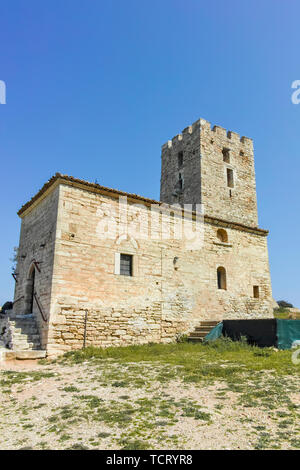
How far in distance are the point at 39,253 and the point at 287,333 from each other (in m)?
8.85

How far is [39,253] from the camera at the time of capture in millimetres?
11055

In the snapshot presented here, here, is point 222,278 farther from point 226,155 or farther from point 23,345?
point 226,155

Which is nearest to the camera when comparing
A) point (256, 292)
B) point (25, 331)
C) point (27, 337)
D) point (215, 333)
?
point (27, 337)

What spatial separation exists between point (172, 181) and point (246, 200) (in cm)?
510

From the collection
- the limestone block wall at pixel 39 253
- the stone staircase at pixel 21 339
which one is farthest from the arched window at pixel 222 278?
the stone staircase at pixel 21 339

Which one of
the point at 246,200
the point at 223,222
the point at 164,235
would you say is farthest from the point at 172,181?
the point at 164,235

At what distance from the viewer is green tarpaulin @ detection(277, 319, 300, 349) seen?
427 inches

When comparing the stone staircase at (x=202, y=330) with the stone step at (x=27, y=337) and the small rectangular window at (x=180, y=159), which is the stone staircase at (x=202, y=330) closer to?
the stone step at (x=27, y=337)

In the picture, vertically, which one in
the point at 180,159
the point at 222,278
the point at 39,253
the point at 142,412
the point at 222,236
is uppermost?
the point at 180,159

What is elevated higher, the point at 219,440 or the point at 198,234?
the point at 198,234

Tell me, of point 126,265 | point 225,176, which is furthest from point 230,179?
point 126,265
